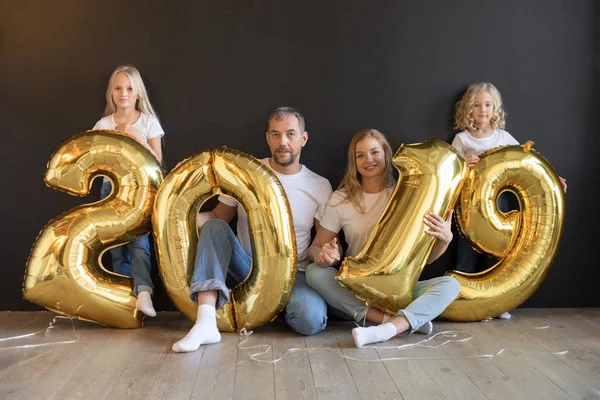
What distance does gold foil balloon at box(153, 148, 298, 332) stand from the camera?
2.62 m

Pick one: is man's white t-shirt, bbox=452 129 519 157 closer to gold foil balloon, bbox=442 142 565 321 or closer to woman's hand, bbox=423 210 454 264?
gold foil balloon, bbox=442 142 565 321

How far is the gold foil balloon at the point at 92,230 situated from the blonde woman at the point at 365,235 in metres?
0.78

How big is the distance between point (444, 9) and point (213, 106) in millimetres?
1188

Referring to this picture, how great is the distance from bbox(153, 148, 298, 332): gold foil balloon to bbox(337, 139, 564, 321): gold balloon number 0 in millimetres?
288

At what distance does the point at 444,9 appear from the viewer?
3082mm

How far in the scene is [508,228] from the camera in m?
2.89

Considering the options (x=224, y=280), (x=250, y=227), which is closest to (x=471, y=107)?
(x=250, y=227)

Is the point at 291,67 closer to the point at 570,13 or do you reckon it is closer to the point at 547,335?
the point at 570,13

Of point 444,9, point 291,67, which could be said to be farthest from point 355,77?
point 444,9

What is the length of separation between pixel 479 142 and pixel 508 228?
1.40ft

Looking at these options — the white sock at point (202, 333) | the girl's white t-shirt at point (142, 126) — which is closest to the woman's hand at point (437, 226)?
the white sock at point (202, 333)

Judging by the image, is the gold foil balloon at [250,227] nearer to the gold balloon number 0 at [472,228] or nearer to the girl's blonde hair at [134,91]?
the gold balloon number 0 at [472,228]

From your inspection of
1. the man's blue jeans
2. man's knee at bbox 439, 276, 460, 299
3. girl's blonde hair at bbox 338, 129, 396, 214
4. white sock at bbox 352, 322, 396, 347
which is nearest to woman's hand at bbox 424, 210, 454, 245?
man's knee at bbox 439, 276, 460, 299

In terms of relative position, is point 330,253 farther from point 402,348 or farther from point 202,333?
point 202,333
